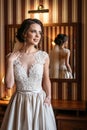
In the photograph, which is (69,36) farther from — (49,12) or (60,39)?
(49,12)

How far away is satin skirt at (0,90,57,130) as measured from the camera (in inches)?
78.0

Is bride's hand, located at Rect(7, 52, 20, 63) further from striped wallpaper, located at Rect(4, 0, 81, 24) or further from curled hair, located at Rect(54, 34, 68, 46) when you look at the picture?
striped wallpaper, located at Rect(4, 0, 81, 24)

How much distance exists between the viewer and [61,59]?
3469mm

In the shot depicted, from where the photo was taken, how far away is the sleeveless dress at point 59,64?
3465mm

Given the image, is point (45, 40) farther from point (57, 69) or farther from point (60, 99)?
point (60, 99)

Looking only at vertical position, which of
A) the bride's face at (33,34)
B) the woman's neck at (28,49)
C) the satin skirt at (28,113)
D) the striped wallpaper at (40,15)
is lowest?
the satin skirt at (28,113)

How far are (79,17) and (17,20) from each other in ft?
3.08

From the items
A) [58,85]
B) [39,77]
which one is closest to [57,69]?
[58,85]

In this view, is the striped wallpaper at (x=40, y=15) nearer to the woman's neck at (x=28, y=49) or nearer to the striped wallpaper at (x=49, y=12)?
the striped wallpaper at (x=49, y=12)

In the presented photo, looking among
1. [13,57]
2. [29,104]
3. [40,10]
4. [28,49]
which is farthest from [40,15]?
[29,104]

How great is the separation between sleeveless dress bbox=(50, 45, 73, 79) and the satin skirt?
143 centimetres

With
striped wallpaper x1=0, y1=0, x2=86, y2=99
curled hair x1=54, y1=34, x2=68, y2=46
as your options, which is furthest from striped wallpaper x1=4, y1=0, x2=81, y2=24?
curled hair x1=54, y1=34, x2=68, y2=46

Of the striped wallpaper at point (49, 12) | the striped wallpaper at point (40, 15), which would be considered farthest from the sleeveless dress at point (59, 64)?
the striped wallpaper at point (49, 12)

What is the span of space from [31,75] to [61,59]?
1517 millimetres
